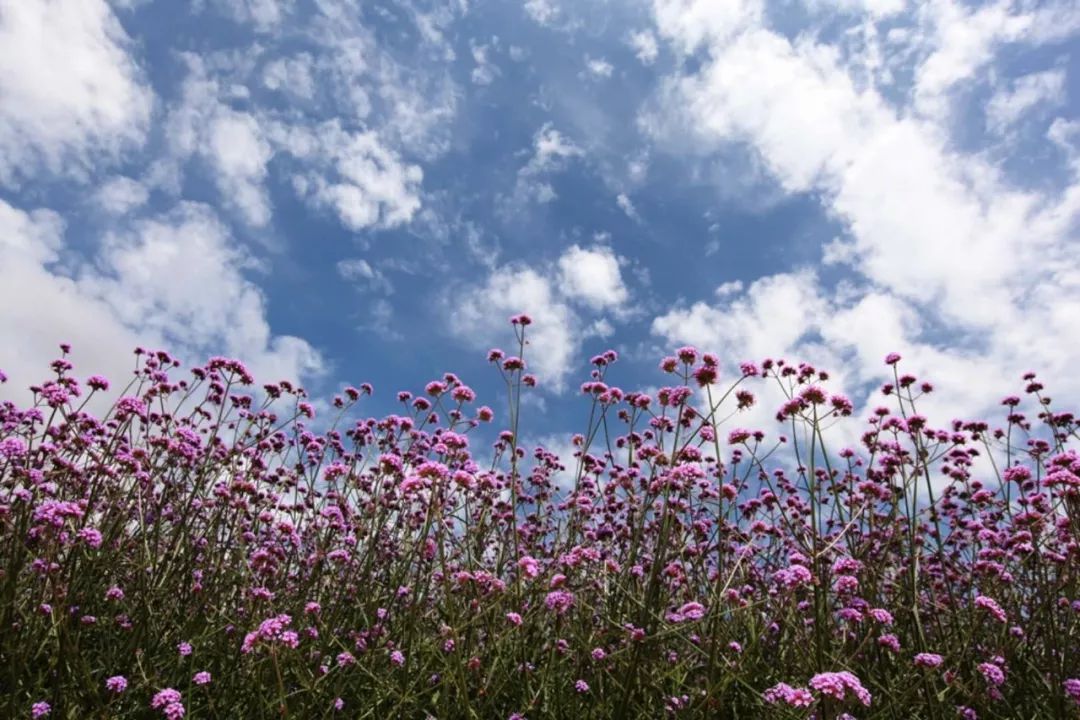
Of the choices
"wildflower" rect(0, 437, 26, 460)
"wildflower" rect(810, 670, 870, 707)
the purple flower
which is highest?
"wildflower" rect(0, 437, 26, 460)

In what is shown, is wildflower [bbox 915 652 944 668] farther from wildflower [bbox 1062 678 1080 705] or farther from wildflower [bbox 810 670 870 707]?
wildflower [bbox 1062 678 1080 705]

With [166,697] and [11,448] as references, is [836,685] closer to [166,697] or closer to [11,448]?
[166,697]

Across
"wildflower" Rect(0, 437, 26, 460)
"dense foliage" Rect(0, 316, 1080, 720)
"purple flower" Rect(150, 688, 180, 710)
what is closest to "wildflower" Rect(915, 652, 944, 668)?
"dense foliage" Rect(0, 316, 1080, 720)

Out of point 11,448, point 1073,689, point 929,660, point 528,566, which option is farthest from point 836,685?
point 11,448

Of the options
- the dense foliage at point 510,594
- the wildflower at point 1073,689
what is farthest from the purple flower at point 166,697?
the wildflower at point 1073,689

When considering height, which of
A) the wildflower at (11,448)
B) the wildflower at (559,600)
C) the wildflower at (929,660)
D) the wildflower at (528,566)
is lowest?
the wildflower at (929,660)

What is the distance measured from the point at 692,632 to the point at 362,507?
357 cm

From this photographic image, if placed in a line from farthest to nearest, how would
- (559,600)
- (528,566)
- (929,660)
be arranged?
(559,600) < (528,566) < (929,660)

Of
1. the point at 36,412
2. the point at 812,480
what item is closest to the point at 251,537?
the point at 36,412

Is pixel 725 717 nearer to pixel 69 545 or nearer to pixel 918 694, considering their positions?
pixel 918 694

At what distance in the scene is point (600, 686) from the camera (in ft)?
14.4

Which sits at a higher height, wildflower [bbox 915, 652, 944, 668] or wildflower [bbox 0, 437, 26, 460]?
wildflower [bbox 0, 437, 26, 460]

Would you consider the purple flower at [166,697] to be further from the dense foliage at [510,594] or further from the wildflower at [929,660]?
the wildflower at [929,660]

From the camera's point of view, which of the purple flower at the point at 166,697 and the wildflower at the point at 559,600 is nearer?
the purple flower at the point at 166,697
